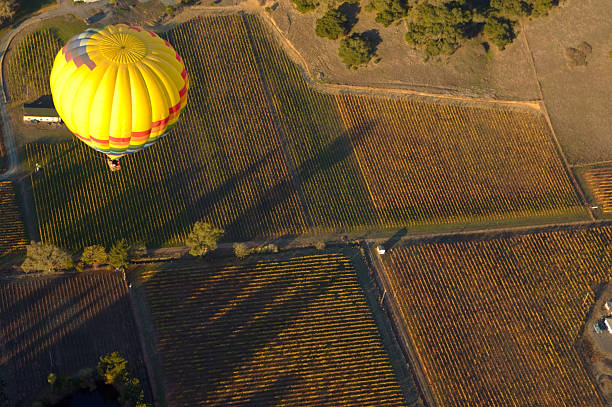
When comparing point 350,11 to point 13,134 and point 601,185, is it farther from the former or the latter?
point 13,134

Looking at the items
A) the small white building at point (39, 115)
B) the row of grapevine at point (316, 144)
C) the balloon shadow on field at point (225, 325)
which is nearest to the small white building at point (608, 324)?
the row of grapevine at point (316, 144)

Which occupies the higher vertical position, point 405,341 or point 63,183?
point 63,183

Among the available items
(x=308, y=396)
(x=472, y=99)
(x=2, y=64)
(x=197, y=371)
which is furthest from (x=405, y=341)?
(x=2, y=64)

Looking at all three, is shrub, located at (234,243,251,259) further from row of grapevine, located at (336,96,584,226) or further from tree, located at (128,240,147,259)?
row of grapevine, located at (336,96,584,226)

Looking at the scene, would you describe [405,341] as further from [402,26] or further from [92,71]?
[402,26]

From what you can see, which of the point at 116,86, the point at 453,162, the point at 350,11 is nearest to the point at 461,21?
the point at 350,11
